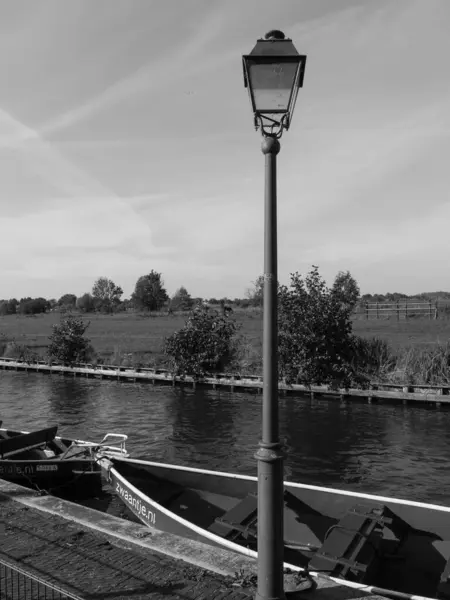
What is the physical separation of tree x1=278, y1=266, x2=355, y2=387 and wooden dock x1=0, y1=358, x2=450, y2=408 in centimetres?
89

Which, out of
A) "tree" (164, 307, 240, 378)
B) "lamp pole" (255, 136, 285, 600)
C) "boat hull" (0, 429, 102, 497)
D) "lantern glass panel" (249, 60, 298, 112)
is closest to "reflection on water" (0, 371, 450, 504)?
"tree" (164, 307, 240, 378)

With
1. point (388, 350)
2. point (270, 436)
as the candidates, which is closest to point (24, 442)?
point (270, 436)

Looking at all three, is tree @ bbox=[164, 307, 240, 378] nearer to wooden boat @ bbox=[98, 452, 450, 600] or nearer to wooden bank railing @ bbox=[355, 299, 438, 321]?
wooden boat @ bbox=[98, 452, 450, 600]

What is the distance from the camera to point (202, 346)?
38375 mm

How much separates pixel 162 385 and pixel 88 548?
30.9m

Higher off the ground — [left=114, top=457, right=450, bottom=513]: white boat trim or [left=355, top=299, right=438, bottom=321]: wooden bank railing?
[left=355, top=299, right=438, bottom=321]: wooden bank railing

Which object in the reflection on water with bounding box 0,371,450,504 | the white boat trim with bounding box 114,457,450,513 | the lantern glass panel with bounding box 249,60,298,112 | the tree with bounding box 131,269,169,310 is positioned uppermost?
the tree with bounding box 131,269,169,310

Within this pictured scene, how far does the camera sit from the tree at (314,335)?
104 ft

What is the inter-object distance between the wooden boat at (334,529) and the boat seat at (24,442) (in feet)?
13.0

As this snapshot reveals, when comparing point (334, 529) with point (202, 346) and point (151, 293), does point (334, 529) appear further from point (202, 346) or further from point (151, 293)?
point (151, 293)

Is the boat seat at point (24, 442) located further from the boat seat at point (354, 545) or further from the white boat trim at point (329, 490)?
the boat seat at point (354, 545)

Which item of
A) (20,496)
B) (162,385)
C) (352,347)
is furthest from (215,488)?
(162,385)

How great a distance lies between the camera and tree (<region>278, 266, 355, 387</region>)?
31.8m

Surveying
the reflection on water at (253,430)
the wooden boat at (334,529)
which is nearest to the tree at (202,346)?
the reflection on water at (253,430)
